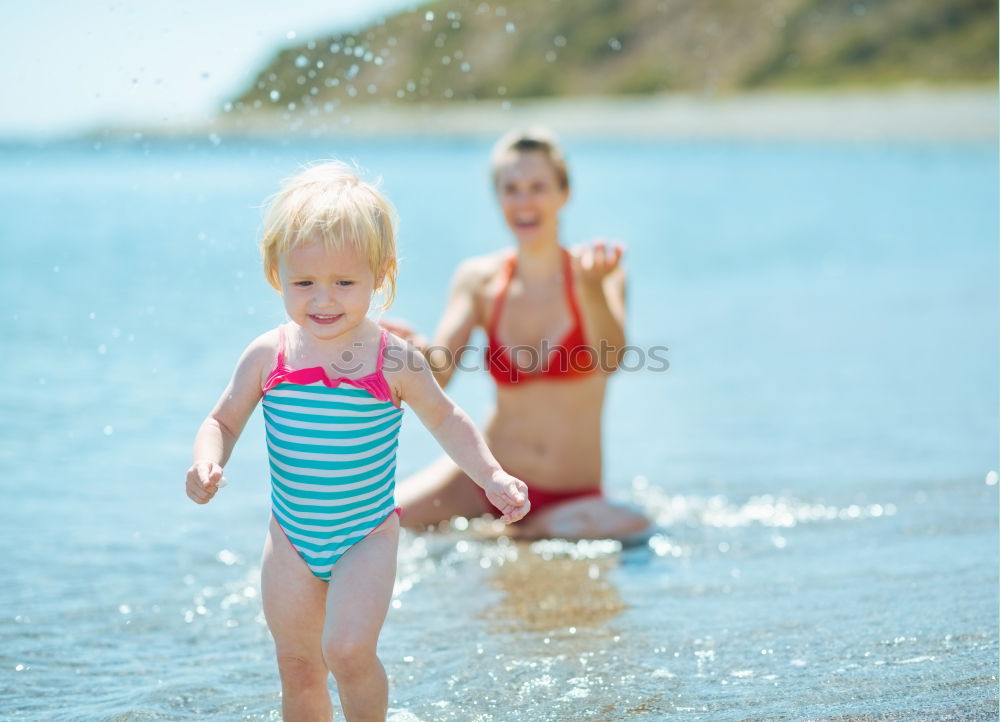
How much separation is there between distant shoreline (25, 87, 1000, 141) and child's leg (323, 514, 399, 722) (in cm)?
3030

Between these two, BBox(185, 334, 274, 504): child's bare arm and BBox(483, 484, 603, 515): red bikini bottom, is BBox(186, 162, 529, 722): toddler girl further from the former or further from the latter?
BBox(483, 484, 603, 515): red bikini bottom

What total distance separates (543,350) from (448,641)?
1512 mm

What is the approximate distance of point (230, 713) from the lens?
3174 millimetres

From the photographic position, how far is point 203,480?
2564 mm

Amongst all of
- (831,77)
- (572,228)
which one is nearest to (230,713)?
(572,228)

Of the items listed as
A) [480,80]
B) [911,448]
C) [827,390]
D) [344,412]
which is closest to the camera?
[344,412]

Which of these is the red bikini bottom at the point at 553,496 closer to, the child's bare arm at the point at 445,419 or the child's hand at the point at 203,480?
the child's bare arm at the point at 445,419

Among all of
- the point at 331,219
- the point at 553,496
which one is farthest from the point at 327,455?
the point at 553,496

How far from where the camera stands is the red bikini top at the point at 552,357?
15.9 feet

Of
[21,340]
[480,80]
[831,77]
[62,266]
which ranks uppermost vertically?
[480,80]

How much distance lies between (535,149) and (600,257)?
705 millimetres

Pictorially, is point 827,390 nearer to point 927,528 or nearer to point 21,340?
point 927,528

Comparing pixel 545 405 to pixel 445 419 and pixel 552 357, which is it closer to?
pixel 552 357

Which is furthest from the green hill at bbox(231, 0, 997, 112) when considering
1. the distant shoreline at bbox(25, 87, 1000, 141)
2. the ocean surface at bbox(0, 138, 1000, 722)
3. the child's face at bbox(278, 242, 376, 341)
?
the child's face at bbox(278, 242, 376, 341)
